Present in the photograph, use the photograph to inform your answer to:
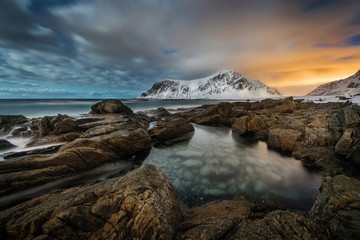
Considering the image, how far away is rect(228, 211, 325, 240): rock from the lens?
292 cm

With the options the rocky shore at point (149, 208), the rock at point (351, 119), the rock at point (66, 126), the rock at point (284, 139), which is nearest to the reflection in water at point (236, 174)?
the rock at point (284, 139)

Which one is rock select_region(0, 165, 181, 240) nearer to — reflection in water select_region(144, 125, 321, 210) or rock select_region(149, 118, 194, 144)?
reflection in water select_region(144, 125, 321, 210)

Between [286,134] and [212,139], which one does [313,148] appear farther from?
[212,139]

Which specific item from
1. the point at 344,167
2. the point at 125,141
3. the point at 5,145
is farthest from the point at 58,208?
the point at 344,167

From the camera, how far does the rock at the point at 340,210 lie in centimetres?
290

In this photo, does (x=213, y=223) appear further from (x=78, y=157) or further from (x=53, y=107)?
(x=53, y=107)

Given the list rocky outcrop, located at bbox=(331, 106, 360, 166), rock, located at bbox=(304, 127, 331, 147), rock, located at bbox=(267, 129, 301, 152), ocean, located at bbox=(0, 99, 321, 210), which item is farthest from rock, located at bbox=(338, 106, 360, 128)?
ocean, located at bbox=(0, 99, 321, 210)

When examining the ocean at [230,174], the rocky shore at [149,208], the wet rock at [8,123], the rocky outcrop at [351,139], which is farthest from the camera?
the wet rock at [8,123]

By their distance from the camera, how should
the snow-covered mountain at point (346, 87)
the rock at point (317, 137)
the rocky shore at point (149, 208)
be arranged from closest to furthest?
the rocky shore at point (149, 208), the rock at point (317, 137), the snow-covered mountain at point (346, 87)

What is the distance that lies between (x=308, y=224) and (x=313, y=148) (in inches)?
349

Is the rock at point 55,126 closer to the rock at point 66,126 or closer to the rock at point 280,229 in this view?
the rock at point 66,126

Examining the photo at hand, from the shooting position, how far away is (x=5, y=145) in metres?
9.79

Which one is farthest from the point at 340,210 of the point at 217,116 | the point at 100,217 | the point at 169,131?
the point at 217,116

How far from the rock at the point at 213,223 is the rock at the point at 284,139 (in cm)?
835
